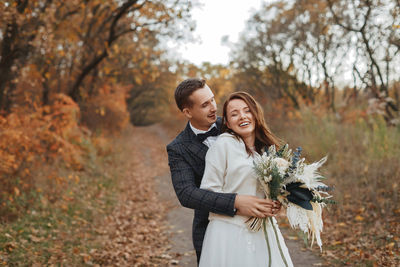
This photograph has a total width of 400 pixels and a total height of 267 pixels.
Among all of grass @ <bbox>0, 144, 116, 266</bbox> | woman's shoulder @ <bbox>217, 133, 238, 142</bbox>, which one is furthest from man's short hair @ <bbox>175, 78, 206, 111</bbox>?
grass @ <bbox>0, 144, 116, 266</bbox>

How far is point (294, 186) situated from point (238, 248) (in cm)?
53

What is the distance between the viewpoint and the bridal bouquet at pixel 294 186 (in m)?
2.05

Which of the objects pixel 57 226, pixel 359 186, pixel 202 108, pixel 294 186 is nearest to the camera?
pixel 294 186

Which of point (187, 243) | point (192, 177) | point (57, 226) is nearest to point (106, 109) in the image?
point (57, 226)

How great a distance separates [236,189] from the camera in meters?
2.28

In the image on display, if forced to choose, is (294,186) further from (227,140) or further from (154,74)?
(154,74)

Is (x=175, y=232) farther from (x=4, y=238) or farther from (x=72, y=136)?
(x=72, y=136)

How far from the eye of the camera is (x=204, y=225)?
2.59 m

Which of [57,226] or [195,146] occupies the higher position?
[195,146]

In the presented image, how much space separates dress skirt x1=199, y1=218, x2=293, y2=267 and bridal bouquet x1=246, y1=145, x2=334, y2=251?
0.09 m

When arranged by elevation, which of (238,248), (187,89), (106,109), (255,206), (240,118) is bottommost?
(238,248)

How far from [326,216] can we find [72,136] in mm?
8453

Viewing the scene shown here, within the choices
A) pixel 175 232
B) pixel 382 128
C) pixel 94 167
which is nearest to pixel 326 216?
pixel 382 128

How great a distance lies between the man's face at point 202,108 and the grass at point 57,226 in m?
3.66
